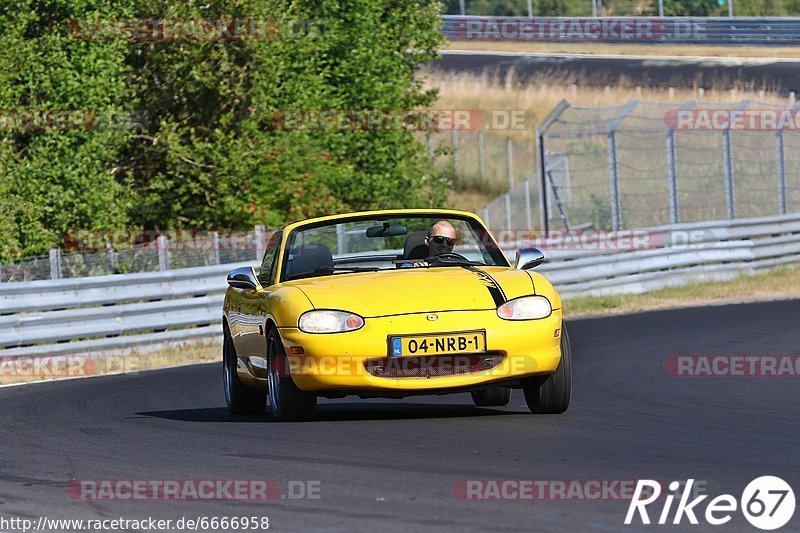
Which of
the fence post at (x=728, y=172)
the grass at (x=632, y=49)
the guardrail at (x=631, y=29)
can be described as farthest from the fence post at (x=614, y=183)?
the grass at (x=632, y=49)

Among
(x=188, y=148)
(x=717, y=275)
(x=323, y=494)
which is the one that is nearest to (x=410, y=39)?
(x=188, y=148)

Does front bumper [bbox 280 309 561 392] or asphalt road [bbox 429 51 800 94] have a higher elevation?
front bumper [bbox 280 309 561 392]

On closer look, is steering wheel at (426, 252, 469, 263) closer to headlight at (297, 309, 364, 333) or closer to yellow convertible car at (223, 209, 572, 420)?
yellow convertible car at (223, 209, 572, 420)

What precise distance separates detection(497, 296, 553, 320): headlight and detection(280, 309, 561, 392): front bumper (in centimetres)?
5

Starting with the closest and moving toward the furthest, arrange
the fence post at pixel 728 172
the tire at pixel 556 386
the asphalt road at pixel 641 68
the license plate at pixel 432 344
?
the license plate at pixel 432 344, the tire at pixel 556 386, the fence post at pixel 728 172, the asphalt road at pixel 641 68

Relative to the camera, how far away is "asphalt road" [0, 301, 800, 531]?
6.11m

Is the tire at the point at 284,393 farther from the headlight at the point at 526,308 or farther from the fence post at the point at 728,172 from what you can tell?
the fence post at the point at 728,172

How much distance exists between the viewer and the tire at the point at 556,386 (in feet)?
30.4

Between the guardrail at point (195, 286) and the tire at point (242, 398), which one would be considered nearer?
the tire at point (242, 398)

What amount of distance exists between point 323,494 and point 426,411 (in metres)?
3.64

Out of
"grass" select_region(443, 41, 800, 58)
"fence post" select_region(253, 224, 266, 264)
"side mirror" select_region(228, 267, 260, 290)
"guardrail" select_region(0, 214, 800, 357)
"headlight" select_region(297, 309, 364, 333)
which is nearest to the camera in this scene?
"headlight" select_region(297, 309, 364, 333)

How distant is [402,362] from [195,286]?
1116 cm

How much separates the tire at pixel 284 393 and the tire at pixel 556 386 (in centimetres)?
130

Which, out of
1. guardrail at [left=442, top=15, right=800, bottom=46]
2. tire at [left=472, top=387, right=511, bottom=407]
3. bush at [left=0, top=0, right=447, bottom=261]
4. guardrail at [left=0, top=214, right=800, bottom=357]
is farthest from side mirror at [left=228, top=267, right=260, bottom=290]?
guardrail at [left=442, top=15, right=800, bottom=46]
